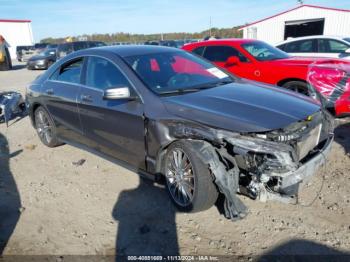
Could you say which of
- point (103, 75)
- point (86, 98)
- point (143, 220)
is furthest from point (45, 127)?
point (143, 220)

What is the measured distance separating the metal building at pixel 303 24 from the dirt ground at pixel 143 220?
22.7 meters

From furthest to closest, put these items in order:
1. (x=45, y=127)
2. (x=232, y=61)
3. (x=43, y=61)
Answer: (x=43, y=61)
(x=232, y=61)
(x=45, y=127)

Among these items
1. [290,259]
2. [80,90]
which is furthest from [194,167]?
[80,90]

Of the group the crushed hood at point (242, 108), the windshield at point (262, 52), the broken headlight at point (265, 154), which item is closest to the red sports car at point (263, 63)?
the windshield at point (262, 52)

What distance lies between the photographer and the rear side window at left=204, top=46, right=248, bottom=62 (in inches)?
270

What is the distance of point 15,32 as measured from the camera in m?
40.7

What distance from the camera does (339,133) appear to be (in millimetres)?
5211

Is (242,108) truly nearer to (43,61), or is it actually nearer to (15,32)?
(43,61)

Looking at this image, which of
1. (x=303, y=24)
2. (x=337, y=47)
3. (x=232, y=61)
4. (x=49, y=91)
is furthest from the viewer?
(x=303, y=24)

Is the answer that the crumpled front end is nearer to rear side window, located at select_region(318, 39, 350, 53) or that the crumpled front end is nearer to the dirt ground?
the dirt ground

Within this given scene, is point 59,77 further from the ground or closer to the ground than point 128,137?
further from the ground

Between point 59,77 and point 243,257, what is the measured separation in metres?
3.67

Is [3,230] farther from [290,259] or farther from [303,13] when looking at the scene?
[303,13]

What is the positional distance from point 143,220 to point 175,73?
1.74 meters
